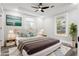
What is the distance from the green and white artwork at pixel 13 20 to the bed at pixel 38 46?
1.20 feet

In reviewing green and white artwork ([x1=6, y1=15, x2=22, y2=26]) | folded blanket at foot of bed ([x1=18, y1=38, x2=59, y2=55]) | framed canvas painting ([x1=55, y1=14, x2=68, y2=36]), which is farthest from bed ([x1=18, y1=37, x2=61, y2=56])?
green and white artwork ([x1=6, y1=15, x2=22, y2=26])

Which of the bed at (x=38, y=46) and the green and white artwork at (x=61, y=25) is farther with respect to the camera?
the green and white artwork at (x=61, y=25)

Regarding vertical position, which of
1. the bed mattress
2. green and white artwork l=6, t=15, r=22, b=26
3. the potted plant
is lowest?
the bed mattress

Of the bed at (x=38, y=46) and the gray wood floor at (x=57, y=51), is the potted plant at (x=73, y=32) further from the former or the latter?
the bed at (x=38, y=46)

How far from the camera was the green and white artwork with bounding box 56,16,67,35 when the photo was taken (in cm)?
149

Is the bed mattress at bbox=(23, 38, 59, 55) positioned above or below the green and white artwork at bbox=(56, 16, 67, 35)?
below

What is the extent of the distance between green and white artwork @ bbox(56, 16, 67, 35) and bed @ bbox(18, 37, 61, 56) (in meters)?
0.20

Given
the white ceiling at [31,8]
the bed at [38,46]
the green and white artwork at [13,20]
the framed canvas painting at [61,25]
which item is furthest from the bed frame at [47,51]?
the white ceiling at [31,8]

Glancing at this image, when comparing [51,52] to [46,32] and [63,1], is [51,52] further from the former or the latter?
[63,1]

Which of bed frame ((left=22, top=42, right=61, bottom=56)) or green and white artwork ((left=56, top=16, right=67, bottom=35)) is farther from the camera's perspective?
green and white artwork ((left=56, top=16, right=67, bottom=35))

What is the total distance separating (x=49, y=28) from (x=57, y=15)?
1.05 feet

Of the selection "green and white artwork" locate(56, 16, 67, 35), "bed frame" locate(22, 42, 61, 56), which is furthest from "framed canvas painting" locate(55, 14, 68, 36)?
"bed frame" locate(22, 42, 61, 56)

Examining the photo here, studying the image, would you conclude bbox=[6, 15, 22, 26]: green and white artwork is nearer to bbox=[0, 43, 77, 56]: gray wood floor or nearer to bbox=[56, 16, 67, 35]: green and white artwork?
bbox=[0, 43, 77, 56]: gray wood floor

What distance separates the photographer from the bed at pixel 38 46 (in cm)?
137
